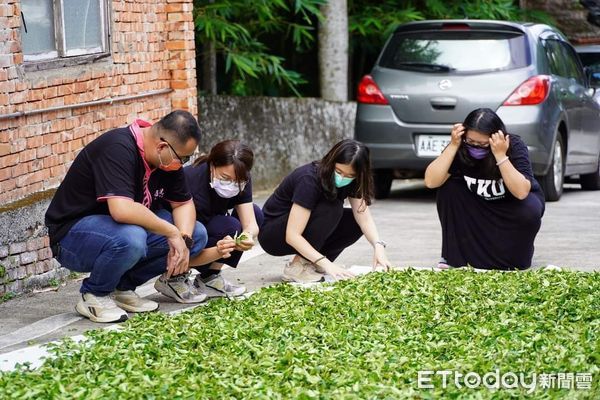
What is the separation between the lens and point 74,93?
362 inches

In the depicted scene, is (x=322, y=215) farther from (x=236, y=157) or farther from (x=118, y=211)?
(x=118, y=211)

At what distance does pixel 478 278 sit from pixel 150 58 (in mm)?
3846

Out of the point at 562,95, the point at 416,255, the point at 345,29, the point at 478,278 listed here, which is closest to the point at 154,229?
the point at 478,278

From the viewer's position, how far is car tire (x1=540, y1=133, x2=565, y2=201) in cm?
1284

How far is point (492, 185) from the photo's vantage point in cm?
874

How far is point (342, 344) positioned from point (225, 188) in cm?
206

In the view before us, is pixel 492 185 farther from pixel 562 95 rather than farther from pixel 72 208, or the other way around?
pixel 562 95

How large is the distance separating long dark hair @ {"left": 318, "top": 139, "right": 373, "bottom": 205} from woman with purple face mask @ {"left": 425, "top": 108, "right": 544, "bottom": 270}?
0.68 m

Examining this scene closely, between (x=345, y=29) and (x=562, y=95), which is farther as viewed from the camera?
(x=345, y=29)

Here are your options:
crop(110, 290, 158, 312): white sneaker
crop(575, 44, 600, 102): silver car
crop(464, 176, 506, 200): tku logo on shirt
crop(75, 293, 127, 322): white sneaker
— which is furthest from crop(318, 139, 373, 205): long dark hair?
crop(575, 44, 600, 102): silver car

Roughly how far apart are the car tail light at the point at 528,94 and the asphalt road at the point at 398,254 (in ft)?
3.72

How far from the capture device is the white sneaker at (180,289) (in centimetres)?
793

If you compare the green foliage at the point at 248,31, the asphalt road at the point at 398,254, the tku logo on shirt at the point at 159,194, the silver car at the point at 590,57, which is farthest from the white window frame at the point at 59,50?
the silver car at the point at 590,57

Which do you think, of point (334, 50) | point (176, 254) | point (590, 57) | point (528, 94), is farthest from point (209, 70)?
point (176, 254)
